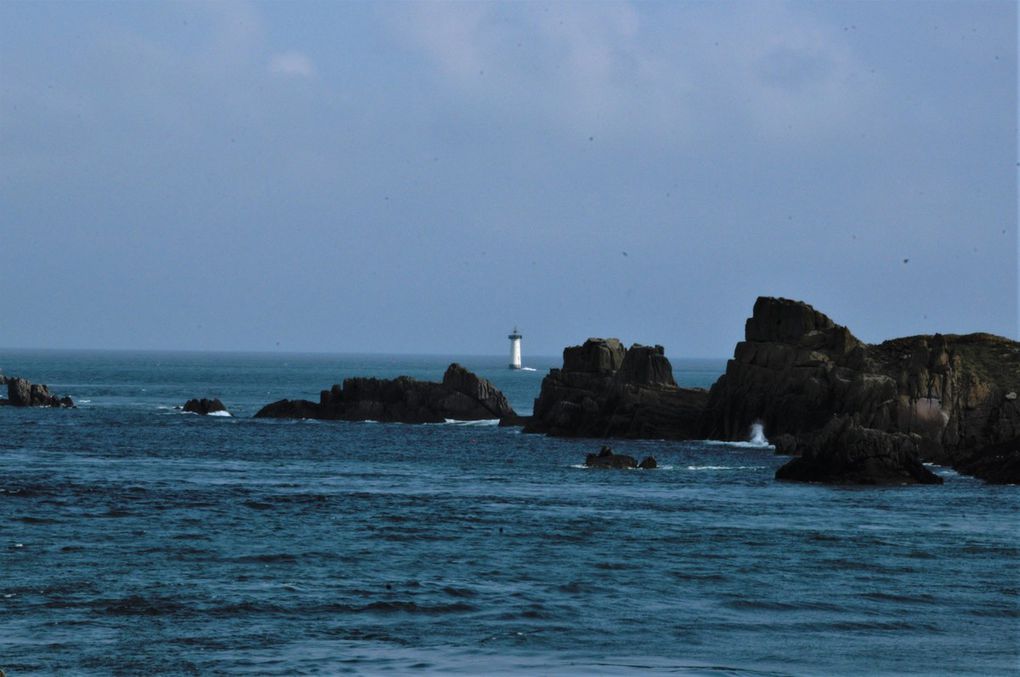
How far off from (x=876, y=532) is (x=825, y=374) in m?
43.1

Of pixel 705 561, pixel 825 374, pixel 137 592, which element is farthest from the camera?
pixel 825 374

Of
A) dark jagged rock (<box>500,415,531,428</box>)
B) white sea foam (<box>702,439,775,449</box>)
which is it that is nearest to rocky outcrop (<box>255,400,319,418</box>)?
dark jagged rock (<box>500,415,531,428</box>)

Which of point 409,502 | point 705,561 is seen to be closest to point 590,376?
point 409,502

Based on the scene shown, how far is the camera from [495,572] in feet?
130

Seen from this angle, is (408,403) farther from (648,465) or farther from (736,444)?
(648,465)

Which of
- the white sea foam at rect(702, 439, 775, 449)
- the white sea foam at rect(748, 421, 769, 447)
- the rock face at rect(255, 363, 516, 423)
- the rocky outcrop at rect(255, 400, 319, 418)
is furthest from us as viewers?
the rocky outcrop at rect(255, 400, 319, 418)

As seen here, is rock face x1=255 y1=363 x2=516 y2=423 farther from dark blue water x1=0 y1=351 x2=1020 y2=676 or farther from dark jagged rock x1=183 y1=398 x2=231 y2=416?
dark blue water x1=0 y1=351 x2=1020 y2=676

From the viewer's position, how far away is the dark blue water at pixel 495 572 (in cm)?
2895

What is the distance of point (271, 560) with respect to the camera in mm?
40969

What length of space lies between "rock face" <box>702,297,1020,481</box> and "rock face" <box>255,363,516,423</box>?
28.1 meters

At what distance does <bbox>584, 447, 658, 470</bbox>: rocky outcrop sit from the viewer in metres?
74.7

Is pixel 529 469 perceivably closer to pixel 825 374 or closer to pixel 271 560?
pixel 825 374

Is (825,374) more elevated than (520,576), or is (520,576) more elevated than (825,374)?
(825,374)

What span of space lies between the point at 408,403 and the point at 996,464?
2490 inches
